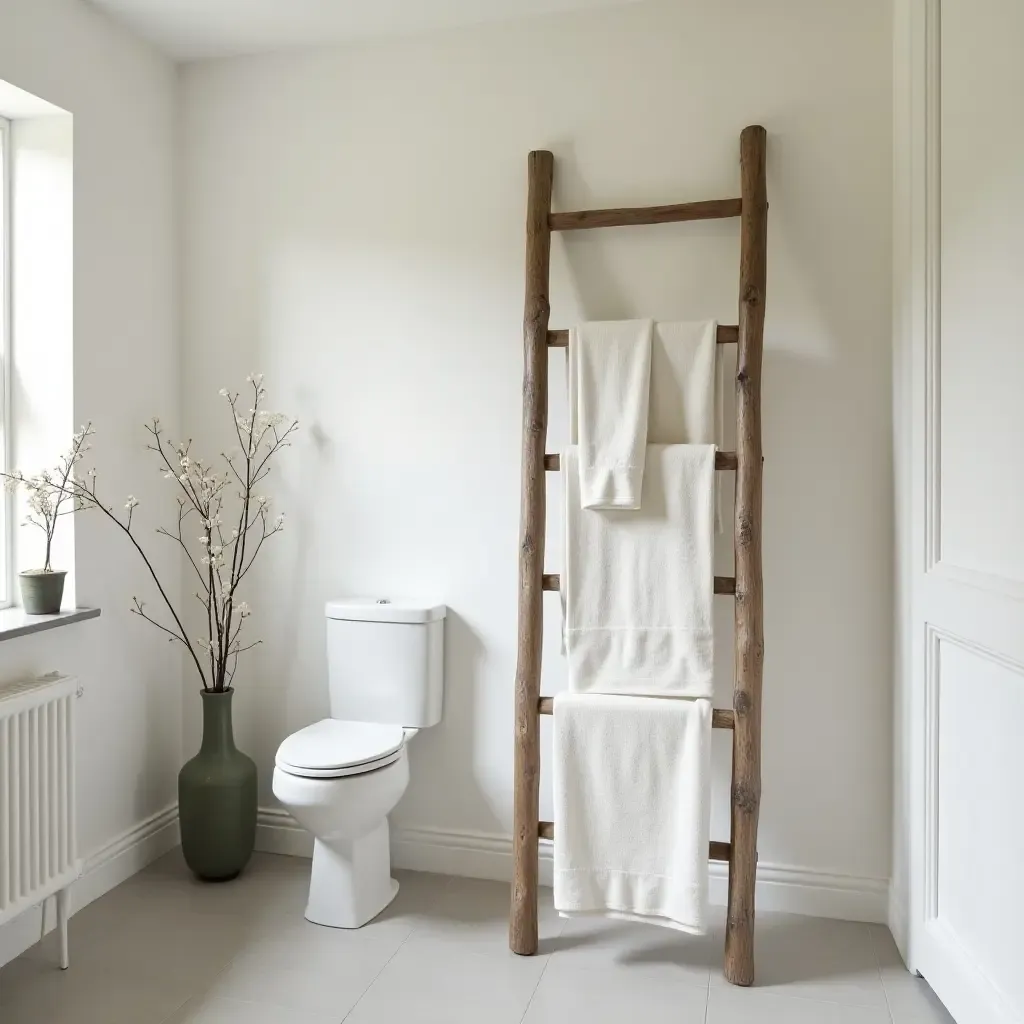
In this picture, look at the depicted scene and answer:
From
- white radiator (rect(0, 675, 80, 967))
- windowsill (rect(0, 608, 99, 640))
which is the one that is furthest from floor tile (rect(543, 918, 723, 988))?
windowsill (rect(0, 608, 99, 640))

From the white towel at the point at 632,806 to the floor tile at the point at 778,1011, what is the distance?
15 cm

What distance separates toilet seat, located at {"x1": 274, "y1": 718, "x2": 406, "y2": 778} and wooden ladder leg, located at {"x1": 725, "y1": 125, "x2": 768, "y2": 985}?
35.0 inches

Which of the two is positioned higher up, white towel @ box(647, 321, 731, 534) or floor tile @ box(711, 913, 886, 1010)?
white towel @ box(647, 321, 731, 534)

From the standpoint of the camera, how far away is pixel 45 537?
91.7 inches

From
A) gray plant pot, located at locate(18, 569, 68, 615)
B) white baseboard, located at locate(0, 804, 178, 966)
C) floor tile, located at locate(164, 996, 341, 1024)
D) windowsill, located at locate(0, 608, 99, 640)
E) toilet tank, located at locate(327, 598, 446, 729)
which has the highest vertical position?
gray plant pot, located at locate(18, 569, 68, 615)

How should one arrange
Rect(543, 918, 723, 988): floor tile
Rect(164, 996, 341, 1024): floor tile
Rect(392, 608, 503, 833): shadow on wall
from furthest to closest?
1. Rect(392, 608, 503, 833): shadow on wall
2. Rect(543, 918, 723, 988): floor tile
3. Rect(164, 996, 341, 1024): floor tile

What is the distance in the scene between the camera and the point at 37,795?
2.01 m

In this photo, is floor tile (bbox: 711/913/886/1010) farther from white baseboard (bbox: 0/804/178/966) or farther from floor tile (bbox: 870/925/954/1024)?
white baseboard (bbox: 0/804/178/966)

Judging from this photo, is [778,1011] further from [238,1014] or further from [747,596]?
[238,1014]

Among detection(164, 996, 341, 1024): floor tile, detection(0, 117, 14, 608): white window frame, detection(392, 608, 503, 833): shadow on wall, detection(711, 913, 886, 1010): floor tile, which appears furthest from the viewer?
detection(392, 608, 503, 833): shadow on wall

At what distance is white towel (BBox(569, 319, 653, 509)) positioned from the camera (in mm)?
2098

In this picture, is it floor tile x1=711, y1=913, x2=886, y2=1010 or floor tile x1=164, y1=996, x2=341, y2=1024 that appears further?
floor tile x1=711, y1=913, x2=886, y2=1010

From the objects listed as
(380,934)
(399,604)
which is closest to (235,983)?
(380,934)

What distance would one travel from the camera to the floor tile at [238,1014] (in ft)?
6.02
